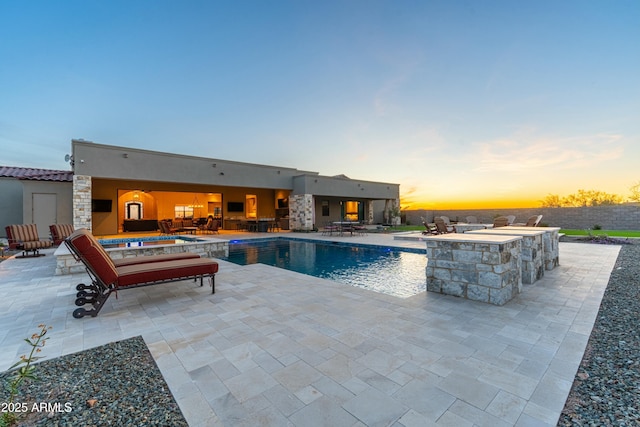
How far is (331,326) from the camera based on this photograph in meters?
3.02

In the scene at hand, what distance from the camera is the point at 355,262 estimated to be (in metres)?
7.78

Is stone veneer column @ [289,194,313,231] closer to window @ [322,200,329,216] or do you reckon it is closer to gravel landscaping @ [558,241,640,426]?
window @ [322,200,329,216]

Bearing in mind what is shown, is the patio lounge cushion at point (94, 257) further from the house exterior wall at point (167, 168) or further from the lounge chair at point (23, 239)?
the house exterior wall at point (167, 168)

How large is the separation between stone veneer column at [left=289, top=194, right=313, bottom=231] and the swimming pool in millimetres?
4928

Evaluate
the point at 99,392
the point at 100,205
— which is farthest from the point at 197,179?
the point at 99,392

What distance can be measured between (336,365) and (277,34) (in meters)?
10.3

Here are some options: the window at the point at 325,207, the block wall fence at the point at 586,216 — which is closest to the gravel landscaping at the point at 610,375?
the block wall fence at the point at 586,216

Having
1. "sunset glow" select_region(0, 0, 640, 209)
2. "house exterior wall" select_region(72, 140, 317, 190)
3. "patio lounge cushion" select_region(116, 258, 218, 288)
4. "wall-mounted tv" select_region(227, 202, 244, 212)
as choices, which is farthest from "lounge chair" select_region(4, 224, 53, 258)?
"wall-mounted tv" select_region(227, 202, 244, 212)

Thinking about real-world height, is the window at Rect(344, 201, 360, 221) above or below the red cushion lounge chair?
above

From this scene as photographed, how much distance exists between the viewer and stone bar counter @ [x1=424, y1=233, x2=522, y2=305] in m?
3.66

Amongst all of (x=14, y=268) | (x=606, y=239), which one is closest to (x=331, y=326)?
(x=14, y=268)

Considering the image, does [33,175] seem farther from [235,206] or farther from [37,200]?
[235,206]

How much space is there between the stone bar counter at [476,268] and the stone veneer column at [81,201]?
12803 mm

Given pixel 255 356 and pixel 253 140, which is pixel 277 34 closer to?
pixel 253 140
